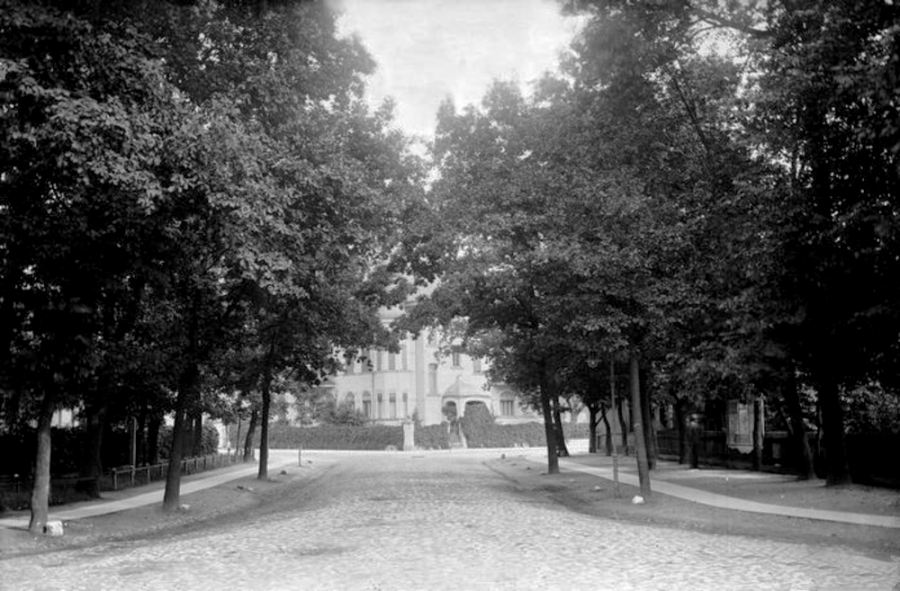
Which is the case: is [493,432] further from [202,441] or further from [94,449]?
[94,449]

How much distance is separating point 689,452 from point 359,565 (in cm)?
→ 2717

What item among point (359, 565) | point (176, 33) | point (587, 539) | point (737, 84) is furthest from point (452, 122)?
point (359, 565)

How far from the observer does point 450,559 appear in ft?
37.9

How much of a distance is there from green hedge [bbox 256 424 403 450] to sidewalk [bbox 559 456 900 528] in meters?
30.9

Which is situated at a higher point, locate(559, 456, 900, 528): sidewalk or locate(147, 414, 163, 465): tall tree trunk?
locate(147, 414, 163, 465): tall tree trunk

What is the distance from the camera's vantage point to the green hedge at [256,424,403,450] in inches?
2672

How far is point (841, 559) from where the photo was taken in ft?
37.7

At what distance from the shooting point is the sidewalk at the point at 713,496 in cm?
1617

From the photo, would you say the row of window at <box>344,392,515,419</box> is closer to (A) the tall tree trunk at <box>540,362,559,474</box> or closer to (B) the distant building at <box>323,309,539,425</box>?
(B) the distant building at <box>323,309,539,425</box>

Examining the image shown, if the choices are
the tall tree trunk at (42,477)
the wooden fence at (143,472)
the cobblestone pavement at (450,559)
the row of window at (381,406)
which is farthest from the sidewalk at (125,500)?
the row of window at (381,406)

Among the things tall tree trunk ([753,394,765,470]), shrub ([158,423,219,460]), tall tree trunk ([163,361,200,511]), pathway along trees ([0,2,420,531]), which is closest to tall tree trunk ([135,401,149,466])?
shrub ([158,423,219,460])

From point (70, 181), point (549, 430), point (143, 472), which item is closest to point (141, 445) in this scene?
point (143, 472)

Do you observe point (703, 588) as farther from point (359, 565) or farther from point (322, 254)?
point (322, 254)

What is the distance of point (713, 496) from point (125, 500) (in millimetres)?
15802
